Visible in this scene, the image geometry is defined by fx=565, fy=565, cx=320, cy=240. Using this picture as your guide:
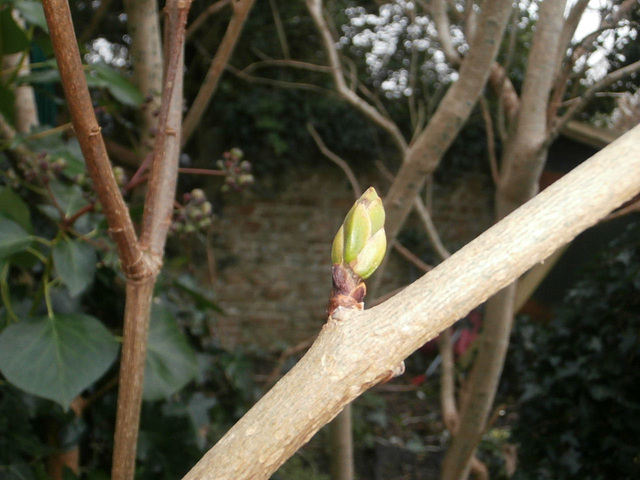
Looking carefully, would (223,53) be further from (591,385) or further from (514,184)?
(591,385)

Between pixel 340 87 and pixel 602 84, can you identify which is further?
pixel 340 87

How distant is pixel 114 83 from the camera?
1.30m

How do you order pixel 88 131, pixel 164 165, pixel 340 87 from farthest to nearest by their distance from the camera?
pixel 340 87, pixel 164 165, pixel 88 131

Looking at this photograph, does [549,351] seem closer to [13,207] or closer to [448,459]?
[448,459]

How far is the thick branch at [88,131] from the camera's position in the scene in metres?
0.43

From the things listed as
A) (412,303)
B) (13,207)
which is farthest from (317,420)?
(13,207)

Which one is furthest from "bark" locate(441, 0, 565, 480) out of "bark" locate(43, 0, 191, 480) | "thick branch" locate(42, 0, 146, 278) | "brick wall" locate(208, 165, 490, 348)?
"brick wall" locate(208, 165, 490, 348)

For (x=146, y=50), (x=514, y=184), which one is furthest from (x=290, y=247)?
(x=514, y=184)

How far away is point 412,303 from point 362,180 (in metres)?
5.17

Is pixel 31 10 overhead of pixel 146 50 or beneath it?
overhead

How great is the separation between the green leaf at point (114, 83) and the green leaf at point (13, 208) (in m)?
0.33

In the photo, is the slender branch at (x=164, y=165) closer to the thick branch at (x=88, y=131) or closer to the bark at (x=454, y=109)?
the thick branch at (x=88, y=131)

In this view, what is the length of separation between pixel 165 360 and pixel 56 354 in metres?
0.33

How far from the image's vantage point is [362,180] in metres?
5.44
